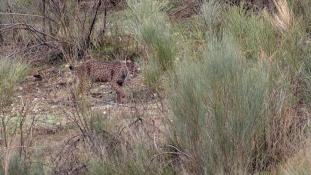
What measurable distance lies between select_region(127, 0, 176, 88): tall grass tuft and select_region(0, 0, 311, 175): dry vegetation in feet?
0.06

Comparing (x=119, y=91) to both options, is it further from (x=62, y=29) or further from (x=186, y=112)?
(x=62, y=29)

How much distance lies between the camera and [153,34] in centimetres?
902

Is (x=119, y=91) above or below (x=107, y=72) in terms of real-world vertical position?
below

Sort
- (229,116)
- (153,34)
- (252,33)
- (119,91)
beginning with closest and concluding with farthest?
(229,116) < (119,91) < (252,33) < (153,34)

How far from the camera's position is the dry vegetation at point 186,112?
4602mm

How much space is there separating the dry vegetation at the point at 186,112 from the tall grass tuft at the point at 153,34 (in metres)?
0.02

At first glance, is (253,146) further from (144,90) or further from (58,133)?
(144,90)

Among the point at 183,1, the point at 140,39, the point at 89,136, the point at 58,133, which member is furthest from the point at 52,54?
the point at 89,136

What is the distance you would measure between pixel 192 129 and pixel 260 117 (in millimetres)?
491

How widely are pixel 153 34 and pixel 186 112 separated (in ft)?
13.8

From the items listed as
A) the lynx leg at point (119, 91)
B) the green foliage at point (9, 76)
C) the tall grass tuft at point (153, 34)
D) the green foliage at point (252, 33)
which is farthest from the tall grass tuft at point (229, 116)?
the green foliage at point (9, 76)

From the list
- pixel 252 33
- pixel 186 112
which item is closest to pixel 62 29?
pixel 252 33

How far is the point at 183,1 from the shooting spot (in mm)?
12672

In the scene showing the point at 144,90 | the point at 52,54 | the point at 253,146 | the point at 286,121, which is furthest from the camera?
the point at 52,54
